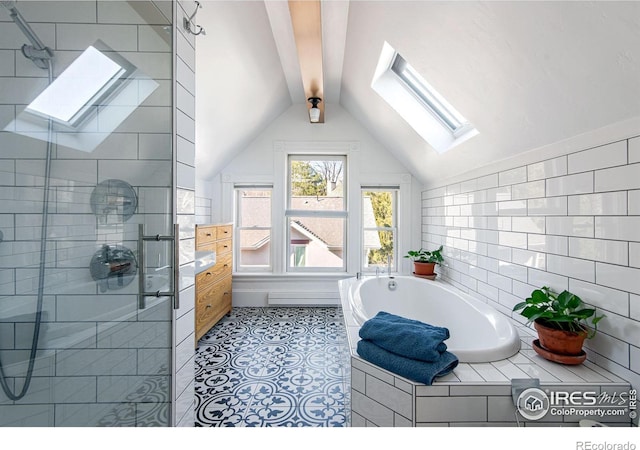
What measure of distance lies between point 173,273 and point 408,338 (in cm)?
109

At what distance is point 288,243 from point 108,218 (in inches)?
97.1

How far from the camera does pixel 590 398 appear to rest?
111 cm

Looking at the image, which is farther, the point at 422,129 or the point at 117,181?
the point at 422,129

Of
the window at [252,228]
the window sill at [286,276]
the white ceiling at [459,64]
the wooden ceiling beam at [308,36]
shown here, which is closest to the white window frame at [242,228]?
the window at [252,228]

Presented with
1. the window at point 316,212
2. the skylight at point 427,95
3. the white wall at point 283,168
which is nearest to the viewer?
the skylight at point 427,95

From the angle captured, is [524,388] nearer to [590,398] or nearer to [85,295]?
[590,398]

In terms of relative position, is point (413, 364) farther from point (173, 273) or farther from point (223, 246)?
point (223, 246)

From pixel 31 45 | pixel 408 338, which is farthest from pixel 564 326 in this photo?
pixel 31 45

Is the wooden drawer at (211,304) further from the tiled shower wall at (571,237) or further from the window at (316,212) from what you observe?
the tiled shower wall at (571,237)

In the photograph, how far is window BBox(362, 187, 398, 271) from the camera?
3.50m

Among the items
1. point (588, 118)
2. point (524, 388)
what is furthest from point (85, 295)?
point (588, 118)

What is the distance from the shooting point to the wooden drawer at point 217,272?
2.46m

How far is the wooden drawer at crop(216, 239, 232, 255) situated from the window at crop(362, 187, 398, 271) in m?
1.70

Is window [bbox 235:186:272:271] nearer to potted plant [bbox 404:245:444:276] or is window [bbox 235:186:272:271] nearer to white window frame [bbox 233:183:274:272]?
white window frame [bbox 233:183:274:272]
